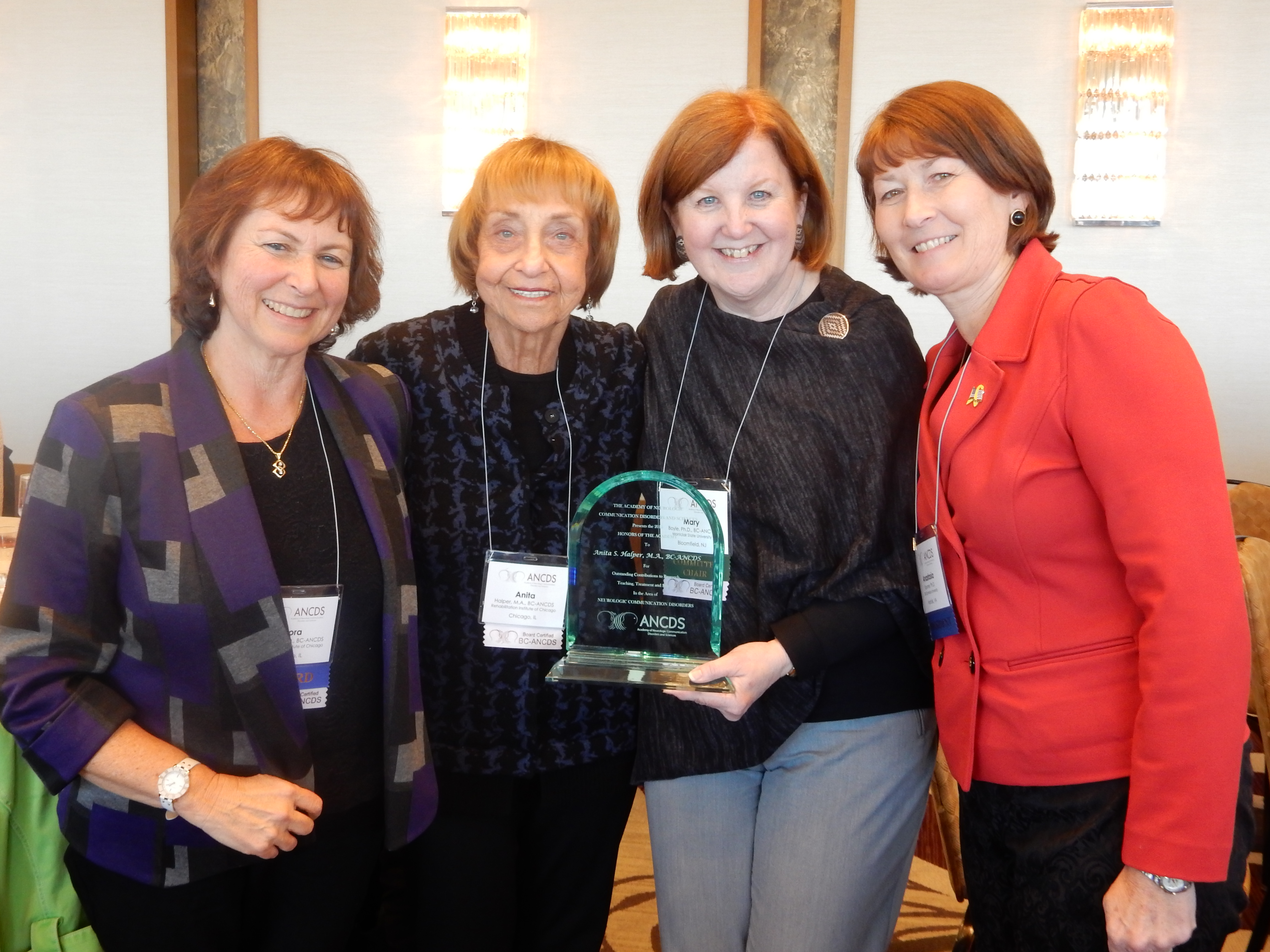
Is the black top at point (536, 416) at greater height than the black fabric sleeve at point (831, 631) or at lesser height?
greater

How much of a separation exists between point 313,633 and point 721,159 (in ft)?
3.22

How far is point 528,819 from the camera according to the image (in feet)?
6.26

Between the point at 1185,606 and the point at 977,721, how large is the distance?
0.36 metres

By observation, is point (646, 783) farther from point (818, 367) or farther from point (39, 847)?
point (39, 847)

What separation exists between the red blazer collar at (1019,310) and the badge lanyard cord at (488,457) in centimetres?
70

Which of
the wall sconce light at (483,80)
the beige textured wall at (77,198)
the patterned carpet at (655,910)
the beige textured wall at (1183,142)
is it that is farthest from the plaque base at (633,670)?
the beige textured wall at (77,198)

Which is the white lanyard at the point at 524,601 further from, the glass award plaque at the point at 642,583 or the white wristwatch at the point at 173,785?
the white wristwatch at the point at 173,785

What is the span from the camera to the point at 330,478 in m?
1.65

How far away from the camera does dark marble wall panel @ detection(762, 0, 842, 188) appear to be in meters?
4.50

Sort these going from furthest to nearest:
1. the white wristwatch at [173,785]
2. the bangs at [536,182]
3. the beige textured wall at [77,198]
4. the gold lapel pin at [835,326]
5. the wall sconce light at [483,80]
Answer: the beige textured wall at [77,198] → the wall sconce light at [483,80] → the bangs at [536,182] → the gold lapel pin at [835,326] → the white wristwatch at [173,785]

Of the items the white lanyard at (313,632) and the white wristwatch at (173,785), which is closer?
the white wristwatch at (173,785)

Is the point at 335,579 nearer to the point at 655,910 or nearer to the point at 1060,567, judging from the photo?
the point at 1060,567

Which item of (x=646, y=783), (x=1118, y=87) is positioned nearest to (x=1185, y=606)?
(x=646, y=783)

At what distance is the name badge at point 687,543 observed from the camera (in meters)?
1.66
